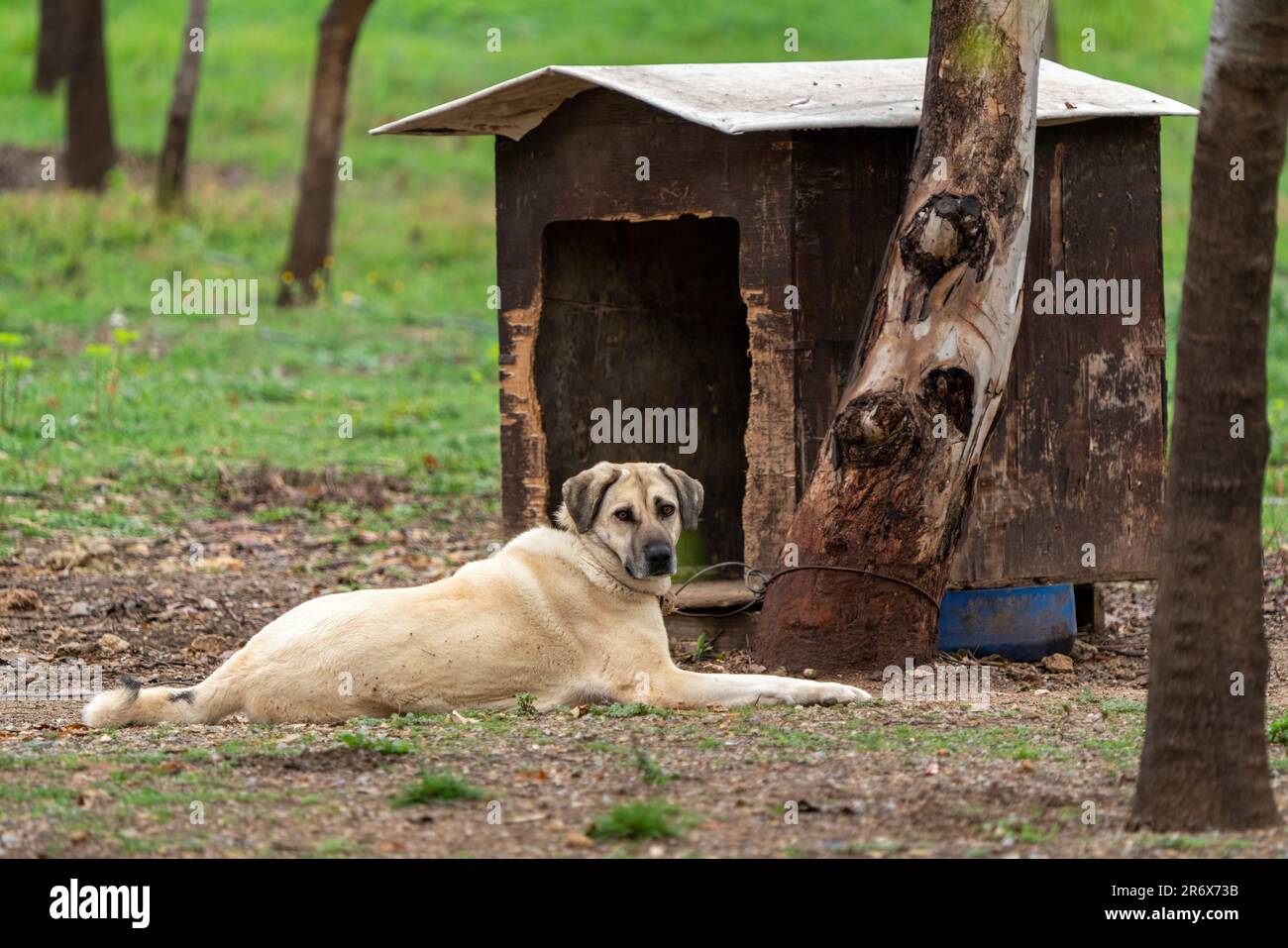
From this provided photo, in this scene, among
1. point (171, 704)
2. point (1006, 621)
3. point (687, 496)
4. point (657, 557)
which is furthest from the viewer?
point (1006, 621)

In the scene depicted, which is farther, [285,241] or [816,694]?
[285,241]

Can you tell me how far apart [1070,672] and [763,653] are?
143cm

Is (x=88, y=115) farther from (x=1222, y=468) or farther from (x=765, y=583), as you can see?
(x=1222, y=468)

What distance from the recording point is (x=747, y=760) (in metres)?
5.26

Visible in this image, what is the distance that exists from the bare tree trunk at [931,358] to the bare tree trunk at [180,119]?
14.6 meters

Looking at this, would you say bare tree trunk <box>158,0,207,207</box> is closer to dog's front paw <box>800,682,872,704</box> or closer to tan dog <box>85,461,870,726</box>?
tan dog <box>85,461,870,726</box>

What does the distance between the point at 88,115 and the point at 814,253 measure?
56.6 feet

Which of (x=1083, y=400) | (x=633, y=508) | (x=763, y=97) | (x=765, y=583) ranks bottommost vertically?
(x=765, y=583)

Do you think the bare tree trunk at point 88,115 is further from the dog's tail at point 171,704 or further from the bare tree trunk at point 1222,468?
the bare tree trunk at point 1222,468

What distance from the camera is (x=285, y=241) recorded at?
69.3ft

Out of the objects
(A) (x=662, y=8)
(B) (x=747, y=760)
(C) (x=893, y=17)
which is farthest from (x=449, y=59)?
(B) (x=747, y=760)

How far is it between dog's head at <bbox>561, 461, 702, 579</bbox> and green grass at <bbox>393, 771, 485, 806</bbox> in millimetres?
2032

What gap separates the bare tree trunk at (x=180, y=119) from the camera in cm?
1983

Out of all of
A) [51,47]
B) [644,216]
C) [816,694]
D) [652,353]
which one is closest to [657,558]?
[816,694]
